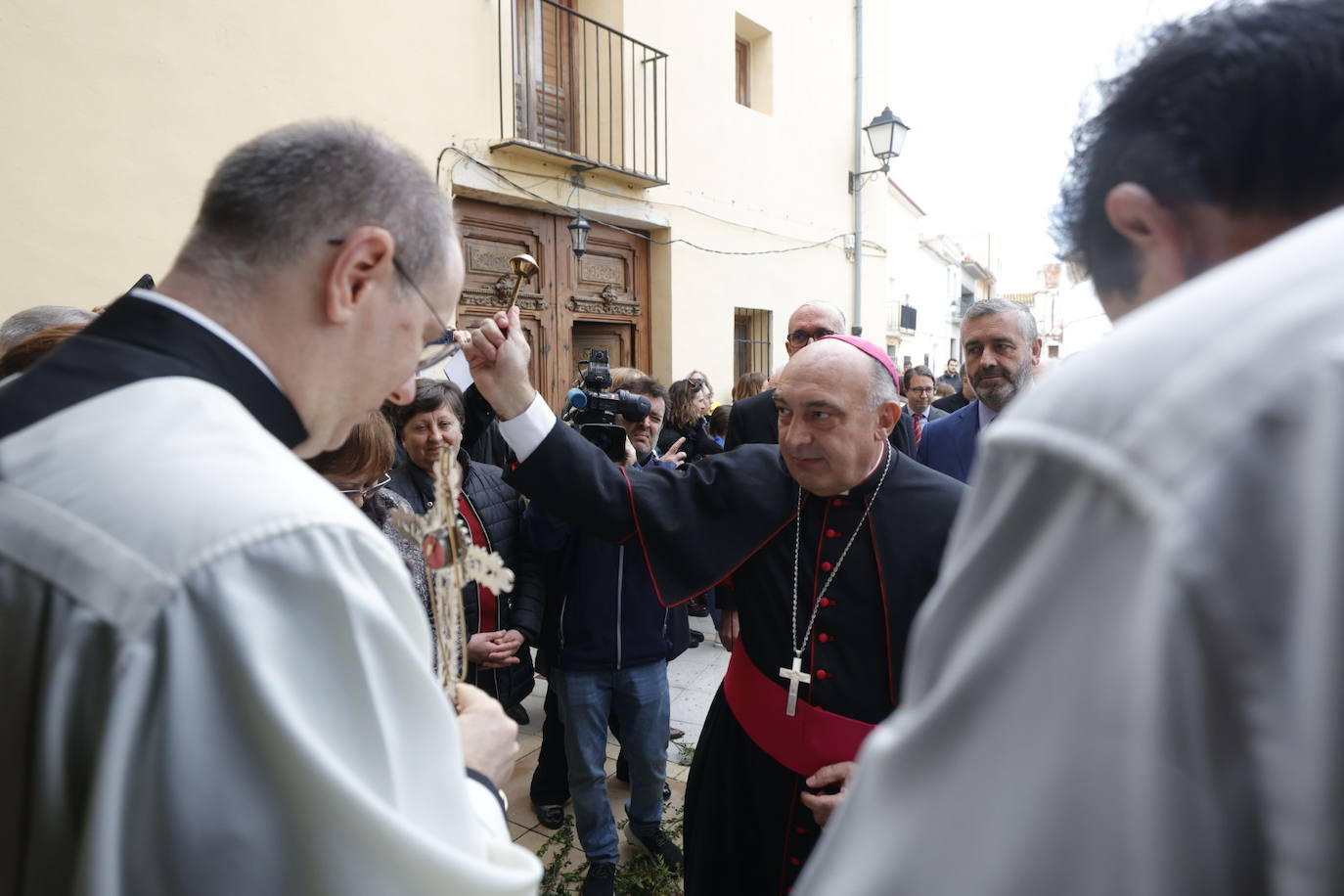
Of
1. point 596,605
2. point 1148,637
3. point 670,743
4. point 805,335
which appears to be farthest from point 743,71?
point 1148,637

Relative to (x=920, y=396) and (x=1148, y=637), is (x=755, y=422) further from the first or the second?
(x=1148, y=637)

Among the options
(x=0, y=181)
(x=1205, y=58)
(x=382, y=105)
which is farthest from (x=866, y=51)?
(x=1205, y=58)

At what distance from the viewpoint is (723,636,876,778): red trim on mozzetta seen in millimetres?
1988

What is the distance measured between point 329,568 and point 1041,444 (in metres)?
0.66

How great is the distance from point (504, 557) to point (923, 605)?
2.43m

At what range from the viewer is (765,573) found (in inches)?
89.9

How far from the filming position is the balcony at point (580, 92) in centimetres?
678

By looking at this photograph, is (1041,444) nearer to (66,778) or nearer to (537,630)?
(66,778)

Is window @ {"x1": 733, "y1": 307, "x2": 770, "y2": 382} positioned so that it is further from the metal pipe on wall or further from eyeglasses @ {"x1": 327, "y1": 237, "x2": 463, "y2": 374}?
eyeglasses @ {"x1": 327, "y1": 237, "x2": 463, "y2": 374}

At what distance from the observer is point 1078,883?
402mm

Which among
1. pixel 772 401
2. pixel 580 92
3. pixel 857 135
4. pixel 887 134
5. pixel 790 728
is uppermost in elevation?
pixel 857 135

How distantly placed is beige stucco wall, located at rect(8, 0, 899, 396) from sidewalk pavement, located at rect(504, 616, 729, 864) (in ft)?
11.5

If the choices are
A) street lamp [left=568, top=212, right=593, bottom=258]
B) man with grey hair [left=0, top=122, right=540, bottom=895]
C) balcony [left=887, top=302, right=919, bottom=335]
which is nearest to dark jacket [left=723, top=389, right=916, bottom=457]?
street lamp [left=568, top=212, right=593, bottom=258]

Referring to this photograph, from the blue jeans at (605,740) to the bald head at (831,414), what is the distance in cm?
138
